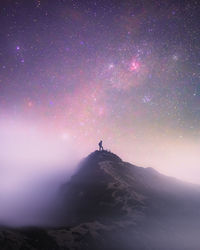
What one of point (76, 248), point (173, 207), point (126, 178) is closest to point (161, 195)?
point (173, 207)

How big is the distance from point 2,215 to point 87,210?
60.2ft

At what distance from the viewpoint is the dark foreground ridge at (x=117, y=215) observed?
24.1 meters

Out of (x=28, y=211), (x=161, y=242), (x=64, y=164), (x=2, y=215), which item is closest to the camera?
(x=161, y=242)

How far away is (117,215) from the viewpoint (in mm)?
33875

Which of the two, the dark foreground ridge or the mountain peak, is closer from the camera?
the dark foreground ridge

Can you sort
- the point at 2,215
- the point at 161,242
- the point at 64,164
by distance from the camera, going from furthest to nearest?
the point at 64,164
the point at 2,215
the point at 161,242

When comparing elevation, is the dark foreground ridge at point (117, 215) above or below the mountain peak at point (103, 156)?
below

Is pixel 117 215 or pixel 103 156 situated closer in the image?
pixel 117 215

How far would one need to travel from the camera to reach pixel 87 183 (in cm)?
4859

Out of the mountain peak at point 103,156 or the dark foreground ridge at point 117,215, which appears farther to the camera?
the mountain peak at point 103,156

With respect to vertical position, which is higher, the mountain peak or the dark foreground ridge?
the mountain peak

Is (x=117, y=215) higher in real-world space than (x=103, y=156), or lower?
lower

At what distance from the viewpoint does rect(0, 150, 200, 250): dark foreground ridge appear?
24062mm

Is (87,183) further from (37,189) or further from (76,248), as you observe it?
(76,248)
